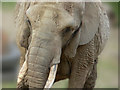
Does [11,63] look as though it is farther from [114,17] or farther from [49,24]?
[114,17]

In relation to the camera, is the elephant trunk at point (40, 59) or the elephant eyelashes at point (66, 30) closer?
the elephant trunk at point (40, 59)

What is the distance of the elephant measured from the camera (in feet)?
12.0

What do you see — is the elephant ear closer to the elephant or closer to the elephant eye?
the elephant

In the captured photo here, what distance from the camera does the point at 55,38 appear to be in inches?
145

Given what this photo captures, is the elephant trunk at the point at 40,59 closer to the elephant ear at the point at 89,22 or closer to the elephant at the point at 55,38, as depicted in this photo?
the elephant at the point at 55,38

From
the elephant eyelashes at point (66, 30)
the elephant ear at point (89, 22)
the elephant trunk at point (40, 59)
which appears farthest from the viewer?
the elephant ear at point (89, 22)

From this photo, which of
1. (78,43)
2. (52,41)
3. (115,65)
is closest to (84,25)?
(78,43)

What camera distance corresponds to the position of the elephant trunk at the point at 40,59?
3627mm

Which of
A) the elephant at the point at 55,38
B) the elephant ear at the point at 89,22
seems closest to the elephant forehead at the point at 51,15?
the elephant at the point at 55,38

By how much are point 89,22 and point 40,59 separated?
0.63 metres

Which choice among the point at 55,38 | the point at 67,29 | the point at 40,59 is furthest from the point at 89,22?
the point at 40,59

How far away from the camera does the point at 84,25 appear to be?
13.2ft

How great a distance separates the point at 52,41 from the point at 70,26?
175mm

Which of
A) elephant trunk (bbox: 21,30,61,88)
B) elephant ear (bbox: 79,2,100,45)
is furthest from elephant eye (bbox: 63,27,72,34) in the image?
elephant ear (bbox: 79,2,100,45)
